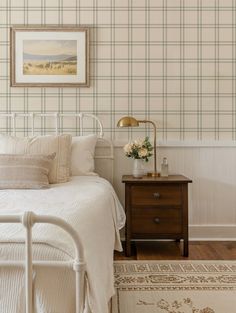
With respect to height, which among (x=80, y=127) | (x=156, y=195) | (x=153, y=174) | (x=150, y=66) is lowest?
(x=156, y=195)

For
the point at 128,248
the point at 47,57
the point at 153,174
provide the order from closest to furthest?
the point at 128,248
the point at 153,174
the point at 47,57

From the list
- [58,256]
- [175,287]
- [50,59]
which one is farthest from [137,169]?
[58,256]

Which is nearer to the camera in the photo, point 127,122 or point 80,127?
point 127,122

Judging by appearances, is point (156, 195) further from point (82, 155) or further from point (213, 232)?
point (213, 232)

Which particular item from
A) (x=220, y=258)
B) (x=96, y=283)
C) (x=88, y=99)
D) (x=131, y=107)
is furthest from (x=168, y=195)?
(x=96, y=283)

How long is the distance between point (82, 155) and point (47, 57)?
955 mm

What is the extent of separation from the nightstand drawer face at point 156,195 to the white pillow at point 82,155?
410mm

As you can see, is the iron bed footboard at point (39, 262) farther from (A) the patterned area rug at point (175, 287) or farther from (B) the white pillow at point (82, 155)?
(B) the white pillow at point (82, 155)

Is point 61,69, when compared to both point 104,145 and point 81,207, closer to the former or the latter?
point 104,145

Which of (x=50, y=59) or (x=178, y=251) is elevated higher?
(x=50, y=59)

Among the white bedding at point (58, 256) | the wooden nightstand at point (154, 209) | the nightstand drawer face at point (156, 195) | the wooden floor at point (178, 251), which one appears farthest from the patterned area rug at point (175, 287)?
the white bedding at point (58, 256)

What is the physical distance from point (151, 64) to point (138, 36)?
27 cm

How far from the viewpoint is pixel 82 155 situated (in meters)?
3.05

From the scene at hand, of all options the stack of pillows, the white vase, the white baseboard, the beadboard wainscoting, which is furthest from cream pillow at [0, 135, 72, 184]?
the white baseboard
